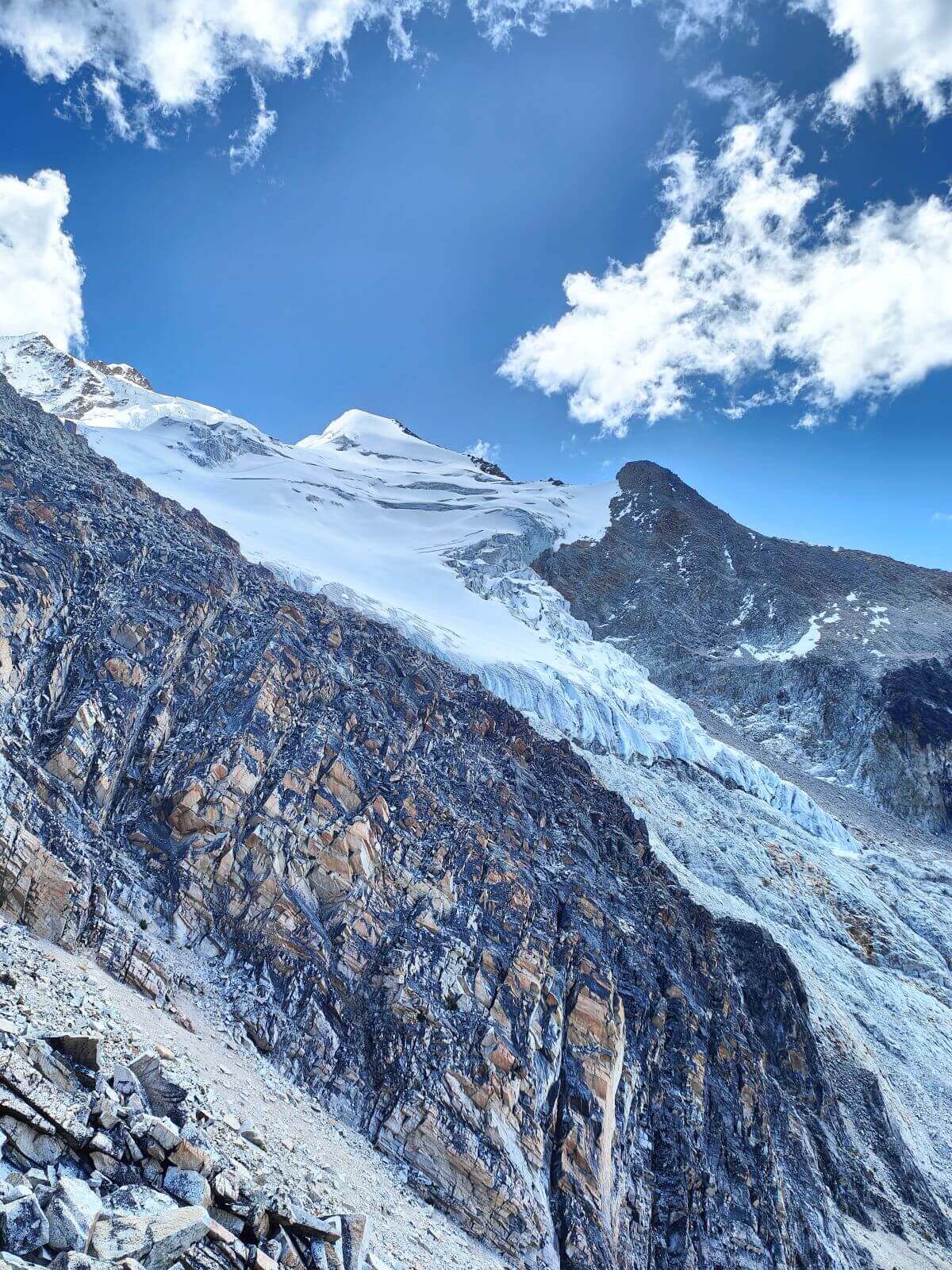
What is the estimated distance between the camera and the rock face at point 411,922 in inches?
732

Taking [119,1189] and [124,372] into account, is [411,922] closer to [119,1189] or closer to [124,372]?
[119,1189]

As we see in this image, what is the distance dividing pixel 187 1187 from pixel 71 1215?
2.31 meters

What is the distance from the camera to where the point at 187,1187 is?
8.37 meters

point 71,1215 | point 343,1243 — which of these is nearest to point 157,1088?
point 343,1243

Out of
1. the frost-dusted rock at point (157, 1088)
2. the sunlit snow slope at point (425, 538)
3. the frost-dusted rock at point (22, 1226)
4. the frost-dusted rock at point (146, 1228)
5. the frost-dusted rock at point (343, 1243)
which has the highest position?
the sunlit snow slope at point (425, 538)

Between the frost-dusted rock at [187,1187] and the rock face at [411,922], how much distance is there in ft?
31.7

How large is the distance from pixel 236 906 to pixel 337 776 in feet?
19.9

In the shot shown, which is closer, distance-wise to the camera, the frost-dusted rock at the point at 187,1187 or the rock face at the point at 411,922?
the frost-dusted rock at the point at 187,1187

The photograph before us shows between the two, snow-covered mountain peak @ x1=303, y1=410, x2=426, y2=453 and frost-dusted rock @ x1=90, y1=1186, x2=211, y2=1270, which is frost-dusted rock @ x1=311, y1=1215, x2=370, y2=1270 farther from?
snow-covered mountain peak @ x1=303, y1=410, x2=426, y2=453

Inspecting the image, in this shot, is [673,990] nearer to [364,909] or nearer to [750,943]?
[750,943]

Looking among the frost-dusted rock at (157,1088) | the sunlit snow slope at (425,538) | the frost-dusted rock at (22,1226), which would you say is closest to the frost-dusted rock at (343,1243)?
the frost-dusted rock at (157,1088)

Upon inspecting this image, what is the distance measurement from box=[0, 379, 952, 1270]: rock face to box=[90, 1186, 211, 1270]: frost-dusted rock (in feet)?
34.0

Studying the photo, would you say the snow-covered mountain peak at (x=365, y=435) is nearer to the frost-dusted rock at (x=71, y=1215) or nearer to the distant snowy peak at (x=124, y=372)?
the distant snowy peak at (x=124, y=372)

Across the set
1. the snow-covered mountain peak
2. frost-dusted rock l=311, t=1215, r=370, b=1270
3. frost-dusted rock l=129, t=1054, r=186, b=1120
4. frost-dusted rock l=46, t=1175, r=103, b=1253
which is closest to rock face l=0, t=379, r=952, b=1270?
frost-dusted rock l=129, t=1054, r=186, b=1120
